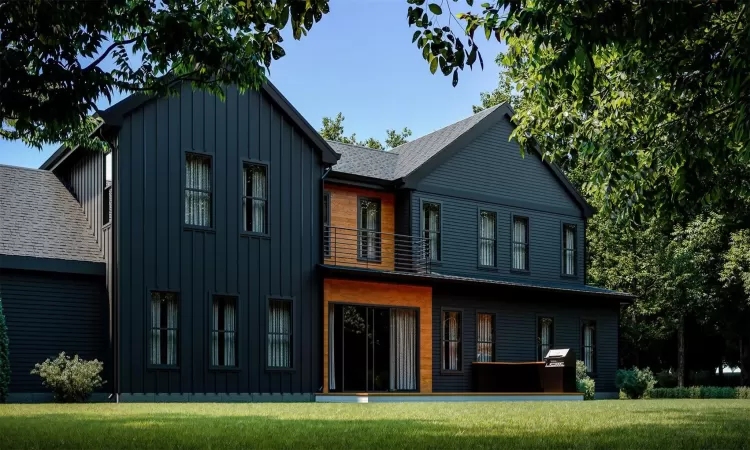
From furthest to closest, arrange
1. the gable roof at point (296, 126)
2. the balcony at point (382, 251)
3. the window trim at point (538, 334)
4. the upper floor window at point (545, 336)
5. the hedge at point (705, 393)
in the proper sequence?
the hedge at point (705, 393) < the upper floor window at point (545, 336) < the window trim at point (538, 334) < the balcony at point (382, 251) < the gable roof at point (296, 126)

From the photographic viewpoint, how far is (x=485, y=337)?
96.4 ft

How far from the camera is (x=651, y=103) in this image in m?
15.6

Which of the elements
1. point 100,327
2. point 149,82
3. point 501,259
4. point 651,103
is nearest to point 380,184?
point 501,259

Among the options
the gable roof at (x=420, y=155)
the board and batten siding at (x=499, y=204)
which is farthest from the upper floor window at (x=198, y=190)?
the board and batten siding at (x=499, y=204)

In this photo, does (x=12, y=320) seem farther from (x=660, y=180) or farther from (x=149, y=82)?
(x=660, y=180)

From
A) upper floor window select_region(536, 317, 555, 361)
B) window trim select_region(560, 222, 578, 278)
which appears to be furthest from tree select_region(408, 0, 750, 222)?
window trim select_region(560, 222, 578, 278)

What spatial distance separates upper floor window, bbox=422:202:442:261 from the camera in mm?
28719

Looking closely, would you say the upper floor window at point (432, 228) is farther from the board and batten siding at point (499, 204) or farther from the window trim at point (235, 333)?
the window trim at point (235, 333)

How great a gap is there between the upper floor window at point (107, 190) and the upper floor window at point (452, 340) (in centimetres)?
1034

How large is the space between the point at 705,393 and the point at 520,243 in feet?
29.5

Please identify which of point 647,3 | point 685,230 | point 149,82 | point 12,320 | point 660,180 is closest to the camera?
point 647,3

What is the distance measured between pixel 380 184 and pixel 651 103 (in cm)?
1333

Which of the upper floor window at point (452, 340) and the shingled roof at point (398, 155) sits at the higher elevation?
the shingled roof at point (398, 155)

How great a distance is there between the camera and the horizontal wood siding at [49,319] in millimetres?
21641
